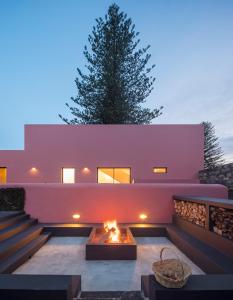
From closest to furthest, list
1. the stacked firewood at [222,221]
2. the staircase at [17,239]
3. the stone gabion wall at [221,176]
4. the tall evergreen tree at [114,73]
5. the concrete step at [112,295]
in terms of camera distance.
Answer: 1. the concrete step at [112,295]
2. the stacked firewood at [222,221]
3. the staircase at [17,239]
4. the stone gabion wall at [221,176]
5. the tall evergreen tree at [114,73]

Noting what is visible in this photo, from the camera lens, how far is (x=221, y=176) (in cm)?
1114

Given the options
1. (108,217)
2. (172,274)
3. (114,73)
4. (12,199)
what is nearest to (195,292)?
(172,274)

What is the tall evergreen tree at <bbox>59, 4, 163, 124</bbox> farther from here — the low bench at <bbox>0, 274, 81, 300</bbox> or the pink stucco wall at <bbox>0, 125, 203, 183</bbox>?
the low bench at <bbox>0, 274, 81, 300</bbox>

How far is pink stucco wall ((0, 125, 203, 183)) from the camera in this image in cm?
1431

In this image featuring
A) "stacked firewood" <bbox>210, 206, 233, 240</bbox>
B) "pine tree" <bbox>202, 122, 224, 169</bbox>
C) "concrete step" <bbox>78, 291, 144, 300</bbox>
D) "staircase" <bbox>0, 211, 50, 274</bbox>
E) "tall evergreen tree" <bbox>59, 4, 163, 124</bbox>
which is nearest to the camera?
"concrete step" <bbox>78, 291, 144, 300</bbox>

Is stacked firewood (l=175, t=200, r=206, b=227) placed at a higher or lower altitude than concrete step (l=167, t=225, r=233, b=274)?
higher

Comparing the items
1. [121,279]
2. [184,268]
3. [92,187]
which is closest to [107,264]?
[121,279]

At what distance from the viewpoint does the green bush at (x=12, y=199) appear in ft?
27.1

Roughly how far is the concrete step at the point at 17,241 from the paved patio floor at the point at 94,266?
1.30ft

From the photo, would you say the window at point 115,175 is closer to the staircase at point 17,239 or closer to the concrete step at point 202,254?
the staircase at point 17,239

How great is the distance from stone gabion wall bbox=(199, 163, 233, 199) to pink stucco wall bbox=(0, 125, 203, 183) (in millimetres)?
1394

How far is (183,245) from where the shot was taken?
232 inches

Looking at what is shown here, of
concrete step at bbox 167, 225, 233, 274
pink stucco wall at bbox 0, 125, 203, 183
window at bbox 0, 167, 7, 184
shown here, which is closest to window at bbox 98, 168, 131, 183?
pink stucco wall at bbox 0, 125, 203, 183

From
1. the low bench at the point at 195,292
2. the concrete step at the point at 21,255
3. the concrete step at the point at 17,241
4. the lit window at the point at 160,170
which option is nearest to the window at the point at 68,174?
the lit window at the point at 160,170
